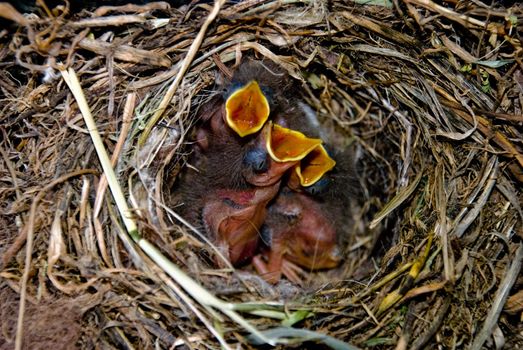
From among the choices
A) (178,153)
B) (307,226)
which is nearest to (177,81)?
(178,153)

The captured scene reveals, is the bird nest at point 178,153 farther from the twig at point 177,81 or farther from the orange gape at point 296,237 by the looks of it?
the orange gape at point 296,237

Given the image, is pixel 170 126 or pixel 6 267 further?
pixel 170 126

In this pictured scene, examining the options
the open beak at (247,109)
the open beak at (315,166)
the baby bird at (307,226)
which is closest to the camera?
the open beak at (247,109)

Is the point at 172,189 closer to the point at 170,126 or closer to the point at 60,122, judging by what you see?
the point at 170,126

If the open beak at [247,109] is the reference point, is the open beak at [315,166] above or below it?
below

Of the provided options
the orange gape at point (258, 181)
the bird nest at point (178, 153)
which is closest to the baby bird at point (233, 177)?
the orange gape at point (258, 181)

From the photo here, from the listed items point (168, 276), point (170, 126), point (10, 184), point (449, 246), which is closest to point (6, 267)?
point (10, 184)
